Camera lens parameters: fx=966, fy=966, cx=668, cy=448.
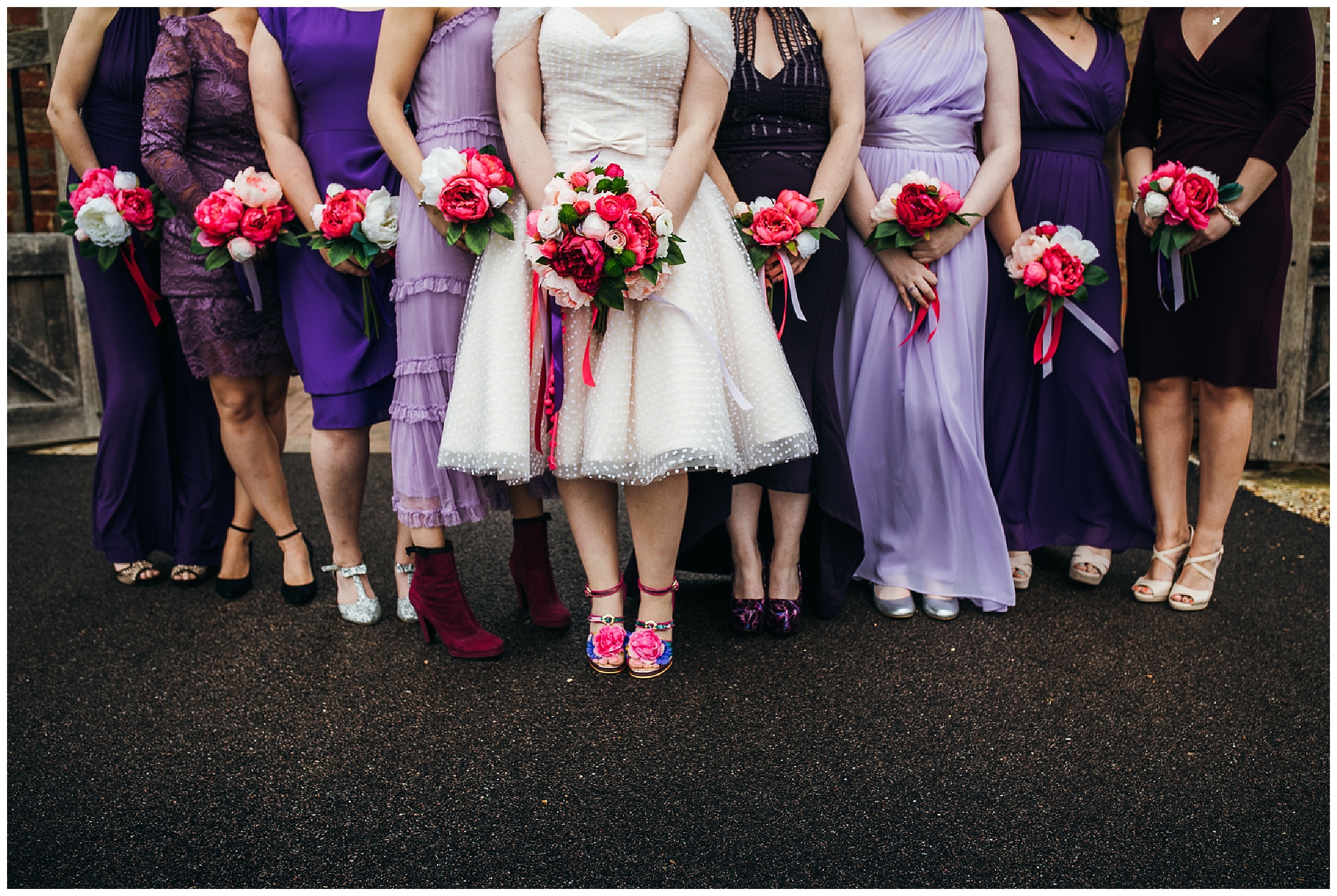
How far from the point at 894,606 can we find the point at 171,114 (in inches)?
107

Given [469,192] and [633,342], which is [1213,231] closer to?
[633,342]

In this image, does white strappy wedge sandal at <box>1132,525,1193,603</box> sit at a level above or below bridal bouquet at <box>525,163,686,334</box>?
below

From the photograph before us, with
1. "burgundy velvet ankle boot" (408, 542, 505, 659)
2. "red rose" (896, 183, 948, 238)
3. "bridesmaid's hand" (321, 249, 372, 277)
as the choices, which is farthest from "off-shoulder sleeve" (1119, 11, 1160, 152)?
"burgundy velvet ankle boot" (408, 542, 505, 659)

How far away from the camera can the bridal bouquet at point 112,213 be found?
3.07 meters

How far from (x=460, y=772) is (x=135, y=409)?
2.07m

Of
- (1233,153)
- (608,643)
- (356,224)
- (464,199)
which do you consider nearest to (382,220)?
(356,224)

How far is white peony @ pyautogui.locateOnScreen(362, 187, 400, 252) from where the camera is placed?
2746mm

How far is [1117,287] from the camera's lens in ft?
10.8

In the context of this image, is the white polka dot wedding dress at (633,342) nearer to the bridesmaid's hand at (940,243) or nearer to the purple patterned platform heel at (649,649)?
the purple patterned platform heel at (649,649)

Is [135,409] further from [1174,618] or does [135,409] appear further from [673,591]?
[1174,618]

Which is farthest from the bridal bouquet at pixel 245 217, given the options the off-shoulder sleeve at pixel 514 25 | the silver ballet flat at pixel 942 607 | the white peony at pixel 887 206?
the silver ballet flat at pixel 942 607

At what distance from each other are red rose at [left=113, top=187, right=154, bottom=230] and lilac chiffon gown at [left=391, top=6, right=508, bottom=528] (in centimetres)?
96

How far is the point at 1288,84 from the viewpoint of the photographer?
2.97m

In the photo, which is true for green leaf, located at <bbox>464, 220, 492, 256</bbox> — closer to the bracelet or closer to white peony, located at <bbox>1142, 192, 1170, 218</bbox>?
white peony, located at <bbox>1142, 192, 1170, 218</bbox>
